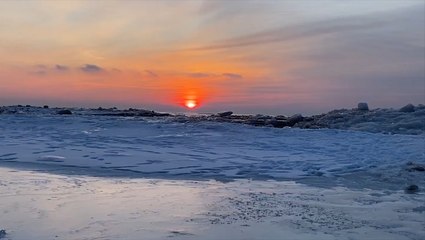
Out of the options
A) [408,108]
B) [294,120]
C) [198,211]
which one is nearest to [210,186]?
[198,211]

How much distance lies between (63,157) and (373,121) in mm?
13977

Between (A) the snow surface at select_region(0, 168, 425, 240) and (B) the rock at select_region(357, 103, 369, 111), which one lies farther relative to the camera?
(B) the rock at select_region(357, 103, 369, 111)

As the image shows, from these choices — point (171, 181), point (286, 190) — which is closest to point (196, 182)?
point (171, 181)

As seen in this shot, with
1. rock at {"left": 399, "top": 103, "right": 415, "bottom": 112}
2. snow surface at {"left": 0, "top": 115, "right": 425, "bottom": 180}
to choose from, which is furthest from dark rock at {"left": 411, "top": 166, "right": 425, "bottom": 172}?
rock at {"left": 399, "top": 103, "right": 415, "bottom": 112}

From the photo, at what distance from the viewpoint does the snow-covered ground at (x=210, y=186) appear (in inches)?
195

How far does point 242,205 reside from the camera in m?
6.20

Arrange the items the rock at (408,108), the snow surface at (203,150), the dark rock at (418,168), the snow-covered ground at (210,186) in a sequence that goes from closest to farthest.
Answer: the snow-covered ground at (210,186) → the dark rock at (418,168) → the snow surface at (203,150) → the rock at (408,108)

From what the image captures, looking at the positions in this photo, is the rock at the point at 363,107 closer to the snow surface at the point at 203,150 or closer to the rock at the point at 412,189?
the snow surface at the point at 203,150

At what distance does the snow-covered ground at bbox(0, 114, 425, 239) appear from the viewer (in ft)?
16.3

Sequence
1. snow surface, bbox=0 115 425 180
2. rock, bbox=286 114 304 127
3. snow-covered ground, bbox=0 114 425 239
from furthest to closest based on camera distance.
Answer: rock, bbox=286 114 304 127, snow surface, bbox=0 115 425 180, snow-covered ground, bbox=0 114 425 239

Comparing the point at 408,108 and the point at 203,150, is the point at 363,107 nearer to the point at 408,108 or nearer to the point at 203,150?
the point at 408,108

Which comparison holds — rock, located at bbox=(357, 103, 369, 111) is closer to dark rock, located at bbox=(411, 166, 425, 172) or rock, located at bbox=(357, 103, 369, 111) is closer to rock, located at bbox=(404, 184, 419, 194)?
dark rock, located at bbox=(411, 166, 425, 172)

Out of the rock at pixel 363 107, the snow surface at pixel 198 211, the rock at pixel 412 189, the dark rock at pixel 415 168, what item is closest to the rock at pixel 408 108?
the rock at pixel 363 107

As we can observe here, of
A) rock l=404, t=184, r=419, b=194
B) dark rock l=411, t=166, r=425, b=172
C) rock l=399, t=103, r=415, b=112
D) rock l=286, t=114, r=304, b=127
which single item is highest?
rock l=399, t=103, r=415, b=112
